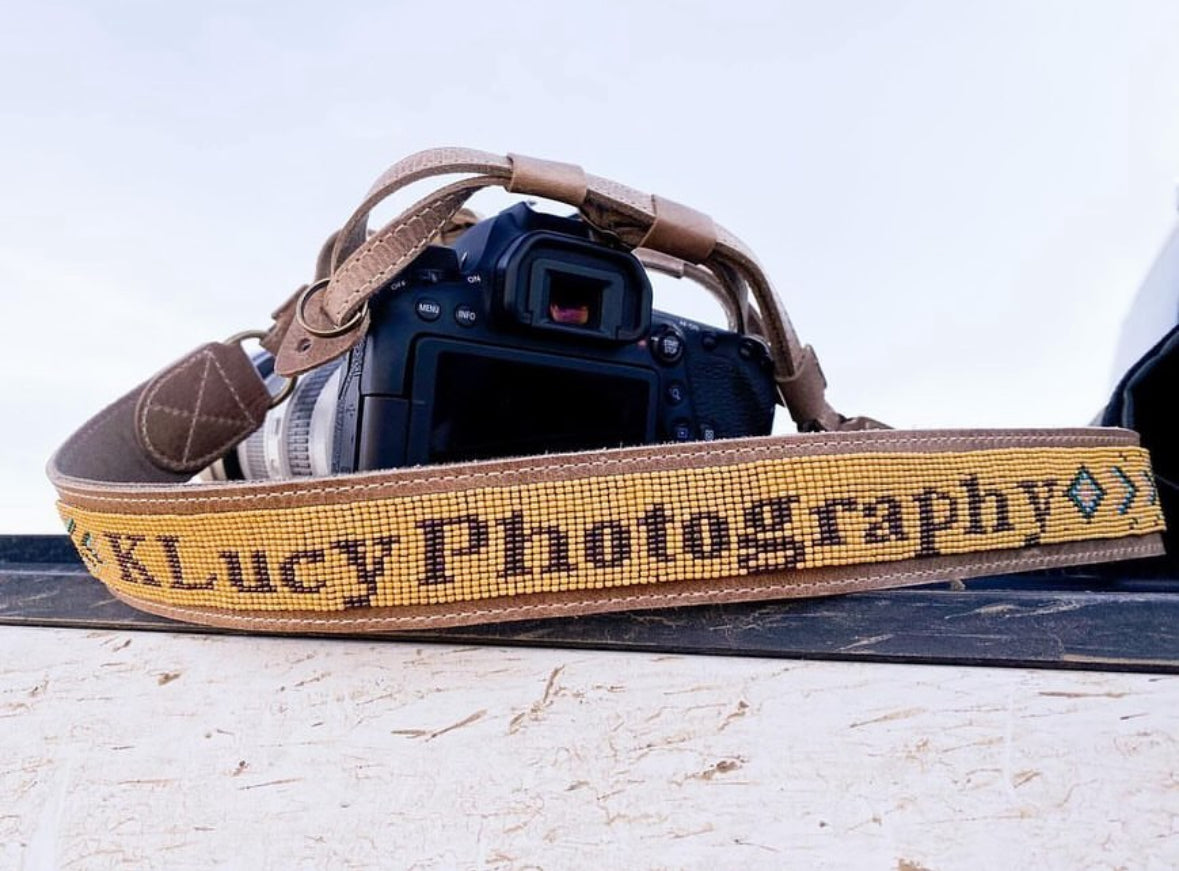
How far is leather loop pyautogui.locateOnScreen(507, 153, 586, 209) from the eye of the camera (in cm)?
51

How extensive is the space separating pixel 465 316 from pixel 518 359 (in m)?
0.04

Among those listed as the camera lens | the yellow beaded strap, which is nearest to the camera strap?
the yellow beaded strap

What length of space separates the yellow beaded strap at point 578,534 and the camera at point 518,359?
84 millimetres

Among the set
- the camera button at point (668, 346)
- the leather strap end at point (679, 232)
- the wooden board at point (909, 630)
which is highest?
the leather strap end at point (679, 232)

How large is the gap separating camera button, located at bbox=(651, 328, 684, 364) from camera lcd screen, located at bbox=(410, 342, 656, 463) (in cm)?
2

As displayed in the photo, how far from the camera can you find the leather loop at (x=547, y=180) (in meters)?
0.51

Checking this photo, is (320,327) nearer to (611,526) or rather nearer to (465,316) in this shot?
(465,316)

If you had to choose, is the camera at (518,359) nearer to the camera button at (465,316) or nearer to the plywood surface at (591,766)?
the camera button at (465,316)

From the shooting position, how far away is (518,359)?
52 cm

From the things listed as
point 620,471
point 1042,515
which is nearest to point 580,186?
point 620,471

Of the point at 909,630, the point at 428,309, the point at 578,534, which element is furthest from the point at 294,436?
the point at 909,630

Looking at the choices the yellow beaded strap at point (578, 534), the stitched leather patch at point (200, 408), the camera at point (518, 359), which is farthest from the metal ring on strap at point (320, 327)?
the stitched leather patch at point (200, 408)

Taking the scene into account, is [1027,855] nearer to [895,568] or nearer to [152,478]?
[895,568]

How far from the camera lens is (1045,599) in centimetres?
41
